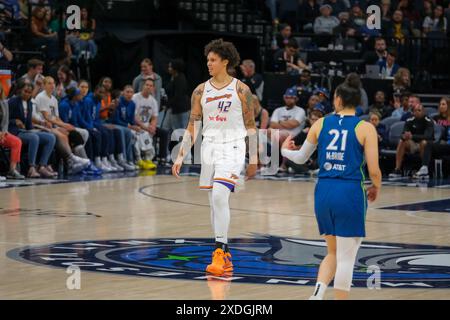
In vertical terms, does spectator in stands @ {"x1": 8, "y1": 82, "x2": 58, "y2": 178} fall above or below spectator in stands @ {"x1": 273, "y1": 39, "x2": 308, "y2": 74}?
below

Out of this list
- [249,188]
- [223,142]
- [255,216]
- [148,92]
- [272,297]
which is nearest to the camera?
[272,297]

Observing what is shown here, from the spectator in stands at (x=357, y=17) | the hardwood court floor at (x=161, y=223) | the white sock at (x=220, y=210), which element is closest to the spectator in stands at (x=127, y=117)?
the hardwood court floor at (x=161, y=223)

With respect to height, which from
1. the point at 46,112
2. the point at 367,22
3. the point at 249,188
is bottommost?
the point at 249,188

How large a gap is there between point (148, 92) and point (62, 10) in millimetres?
3028

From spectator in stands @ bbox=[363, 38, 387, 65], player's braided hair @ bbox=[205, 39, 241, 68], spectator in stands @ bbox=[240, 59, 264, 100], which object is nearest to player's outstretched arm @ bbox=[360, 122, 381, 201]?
player's braided hair @ bbox=[205, 39, 241, 68]

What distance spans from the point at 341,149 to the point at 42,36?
15.9m

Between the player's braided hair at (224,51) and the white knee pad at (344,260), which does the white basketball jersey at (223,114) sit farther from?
the white knee pad at (344,260)

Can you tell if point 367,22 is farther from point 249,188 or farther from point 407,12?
point 249,188

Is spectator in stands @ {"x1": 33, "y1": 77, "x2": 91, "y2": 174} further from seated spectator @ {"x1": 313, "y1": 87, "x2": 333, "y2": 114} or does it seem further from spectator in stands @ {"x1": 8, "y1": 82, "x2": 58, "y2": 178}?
seated spectator @ {"x1": 313, "y1": 87, "x2": 333, "y2": 114}

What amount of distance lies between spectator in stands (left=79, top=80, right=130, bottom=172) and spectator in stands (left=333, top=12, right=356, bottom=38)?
7.02m

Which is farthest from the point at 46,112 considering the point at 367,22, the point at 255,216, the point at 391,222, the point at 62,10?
the point at 367,22

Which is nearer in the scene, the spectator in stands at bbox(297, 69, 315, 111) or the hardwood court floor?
the hardwood court floor

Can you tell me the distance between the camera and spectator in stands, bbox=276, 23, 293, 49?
26109mm

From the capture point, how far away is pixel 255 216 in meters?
14.5
